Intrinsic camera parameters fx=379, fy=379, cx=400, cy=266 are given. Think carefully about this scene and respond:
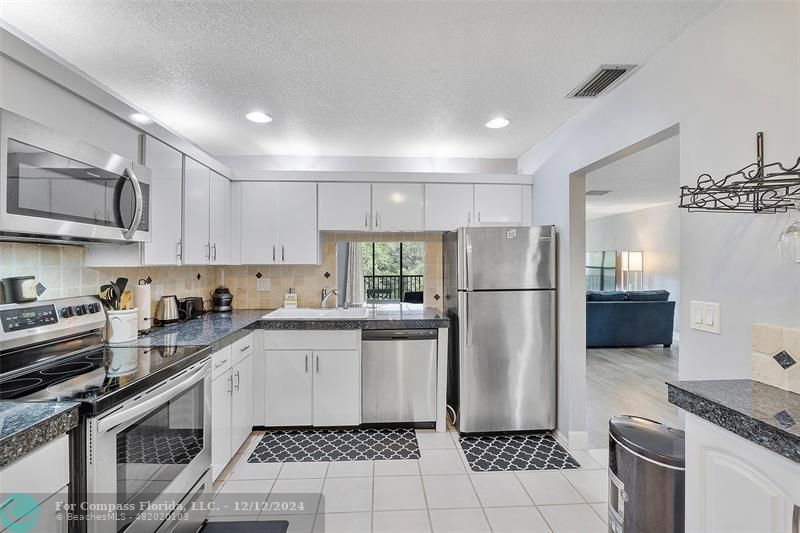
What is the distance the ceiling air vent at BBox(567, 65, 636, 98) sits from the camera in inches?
79.7

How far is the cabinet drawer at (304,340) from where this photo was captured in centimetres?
295

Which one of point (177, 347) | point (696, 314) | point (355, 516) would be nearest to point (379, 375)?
point (355, 516)

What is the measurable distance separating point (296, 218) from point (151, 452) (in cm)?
216

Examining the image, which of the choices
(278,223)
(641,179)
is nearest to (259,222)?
(278,223)

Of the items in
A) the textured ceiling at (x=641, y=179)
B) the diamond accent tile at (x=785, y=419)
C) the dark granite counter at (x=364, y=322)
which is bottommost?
the dark granite counter at (x=364, y=322)

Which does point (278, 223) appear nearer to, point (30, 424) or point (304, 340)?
point (304, 340)

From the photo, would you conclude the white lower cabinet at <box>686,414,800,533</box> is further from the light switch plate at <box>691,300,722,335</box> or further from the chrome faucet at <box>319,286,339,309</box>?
the chrome faucet at <box>319,286,339,309</box>

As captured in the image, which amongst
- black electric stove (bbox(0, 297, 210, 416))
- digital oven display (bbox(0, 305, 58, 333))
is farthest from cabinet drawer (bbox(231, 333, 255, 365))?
digital oven display (bbox(0, 305, 58, 333))

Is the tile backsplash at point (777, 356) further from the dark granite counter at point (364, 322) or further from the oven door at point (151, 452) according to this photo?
the oven door at point (151, 452)

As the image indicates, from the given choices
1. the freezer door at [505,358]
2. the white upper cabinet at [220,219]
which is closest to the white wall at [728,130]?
the freezer door at [505,358]

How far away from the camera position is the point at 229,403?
95.3 inches

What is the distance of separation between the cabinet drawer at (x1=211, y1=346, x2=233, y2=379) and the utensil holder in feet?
1.45

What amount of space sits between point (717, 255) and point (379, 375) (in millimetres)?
2268

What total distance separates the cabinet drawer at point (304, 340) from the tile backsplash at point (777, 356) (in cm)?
237
